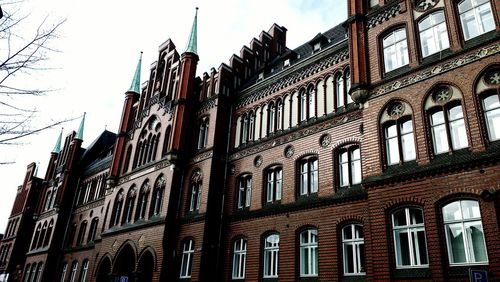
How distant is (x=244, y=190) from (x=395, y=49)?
10.6 m

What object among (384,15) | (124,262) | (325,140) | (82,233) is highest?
(384,15)

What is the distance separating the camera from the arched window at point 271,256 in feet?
58.2

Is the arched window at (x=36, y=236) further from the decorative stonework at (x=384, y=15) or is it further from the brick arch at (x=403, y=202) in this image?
the brick arch at (x=403, y=202)

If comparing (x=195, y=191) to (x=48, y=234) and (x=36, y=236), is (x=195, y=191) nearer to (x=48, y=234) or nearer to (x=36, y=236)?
(x=48, y=234)

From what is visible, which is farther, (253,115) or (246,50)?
(246,50)

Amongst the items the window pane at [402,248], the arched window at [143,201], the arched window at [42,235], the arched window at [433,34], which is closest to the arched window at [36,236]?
the arched window at [42,235]

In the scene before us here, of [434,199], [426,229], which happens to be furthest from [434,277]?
[434,199]

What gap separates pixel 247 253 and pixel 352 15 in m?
12.0

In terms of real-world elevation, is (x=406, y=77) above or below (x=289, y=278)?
above

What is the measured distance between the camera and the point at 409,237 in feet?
40.1

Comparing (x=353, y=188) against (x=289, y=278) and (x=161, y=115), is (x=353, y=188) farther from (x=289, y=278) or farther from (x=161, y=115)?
(x=161, y=115)

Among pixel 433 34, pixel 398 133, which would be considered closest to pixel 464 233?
pixel 398 133

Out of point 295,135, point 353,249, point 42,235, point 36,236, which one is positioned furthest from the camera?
point 36,236

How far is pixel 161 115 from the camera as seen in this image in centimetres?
2747
